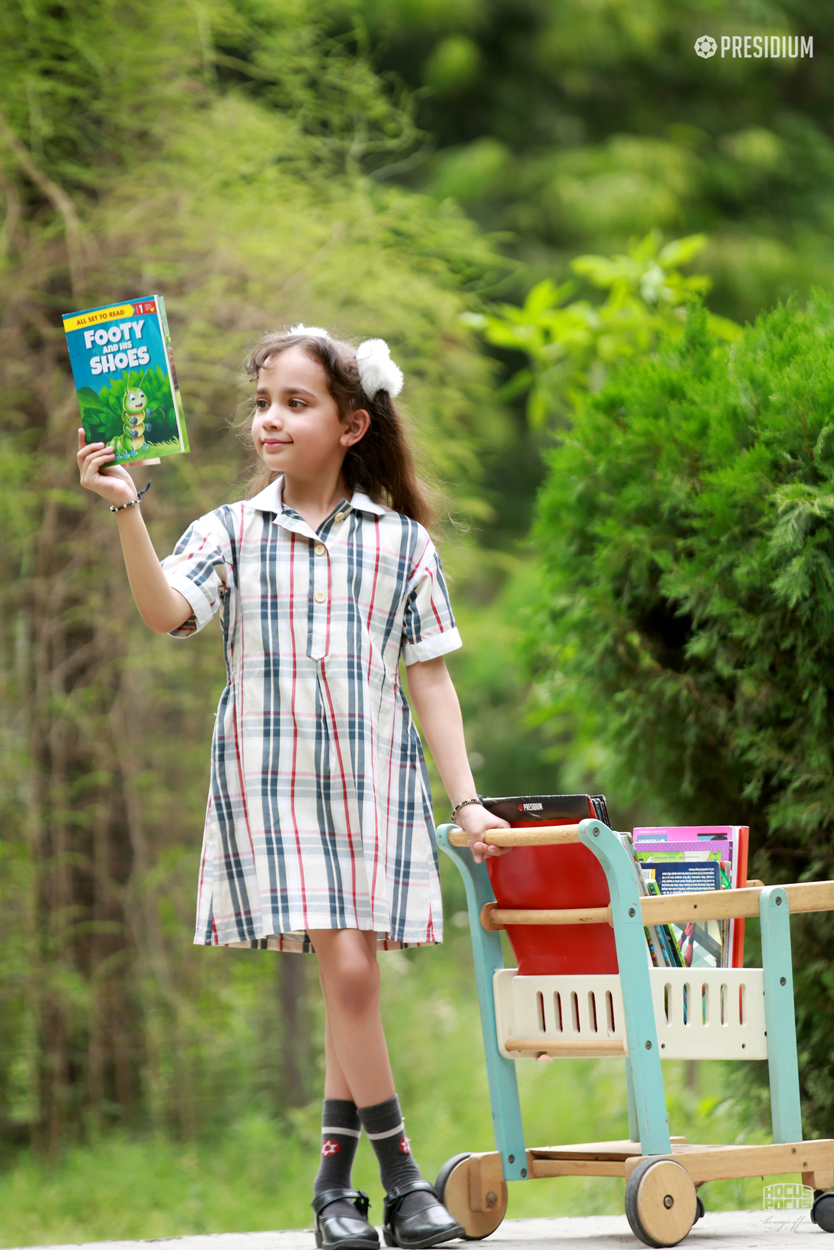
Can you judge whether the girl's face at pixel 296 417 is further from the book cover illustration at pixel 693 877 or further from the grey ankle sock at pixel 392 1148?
the grey ankle sock at pixel 392 1148

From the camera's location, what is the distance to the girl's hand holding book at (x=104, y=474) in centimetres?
195

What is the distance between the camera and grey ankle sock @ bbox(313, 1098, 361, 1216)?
2135mm

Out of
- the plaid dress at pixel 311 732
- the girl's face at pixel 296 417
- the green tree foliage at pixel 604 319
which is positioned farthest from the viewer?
the green tree foliage at pixel 604 319

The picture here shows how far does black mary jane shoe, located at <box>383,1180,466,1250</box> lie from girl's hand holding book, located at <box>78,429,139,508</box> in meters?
1.19

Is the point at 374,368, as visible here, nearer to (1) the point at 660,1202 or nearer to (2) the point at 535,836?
(2) the point at 535,836

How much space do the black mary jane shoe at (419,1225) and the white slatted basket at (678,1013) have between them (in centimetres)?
30

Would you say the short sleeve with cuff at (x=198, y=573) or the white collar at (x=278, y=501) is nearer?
the short sleeve with cuff at (x=198, y=573)

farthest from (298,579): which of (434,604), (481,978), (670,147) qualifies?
(670,147)

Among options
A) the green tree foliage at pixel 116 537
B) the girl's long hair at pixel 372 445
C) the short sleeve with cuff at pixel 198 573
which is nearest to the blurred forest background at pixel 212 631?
the green tree foliage at pixel 116 537

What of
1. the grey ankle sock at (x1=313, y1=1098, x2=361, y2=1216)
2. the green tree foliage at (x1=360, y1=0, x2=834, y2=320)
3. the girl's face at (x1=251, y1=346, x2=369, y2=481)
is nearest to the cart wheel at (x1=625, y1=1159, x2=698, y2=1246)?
the grey ankle sock at (x1=313, y1=1098, x2=361, y2=1216)

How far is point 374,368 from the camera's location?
227 centimetres

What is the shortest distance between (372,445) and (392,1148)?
121cm

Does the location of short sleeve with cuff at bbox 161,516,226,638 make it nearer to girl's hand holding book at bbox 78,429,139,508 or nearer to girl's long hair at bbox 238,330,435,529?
girl's hand holding book at bbox 78,429,139,508

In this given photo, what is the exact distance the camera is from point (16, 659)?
158 inches
